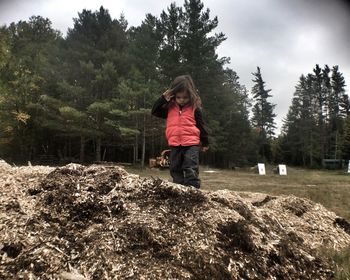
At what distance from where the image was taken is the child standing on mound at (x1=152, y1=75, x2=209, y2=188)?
5254 mm

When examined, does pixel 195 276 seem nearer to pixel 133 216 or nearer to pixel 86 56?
pixel 133 216

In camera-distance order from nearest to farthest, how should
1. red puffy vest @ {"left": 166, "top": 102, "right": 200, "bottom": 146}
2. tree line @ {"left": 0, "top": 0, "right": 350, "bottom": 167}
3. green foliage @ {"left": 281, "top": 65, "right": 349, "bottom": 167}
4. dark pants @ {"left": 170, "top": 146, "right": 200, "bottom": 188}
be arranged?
dark pants @ {"left": 170, "top": 146, "right": 200, "bottom": 188}, red puffy vest @ {"left": 166, "top": 102, "right": 200, "bottom": 146}, tree line @ {"left": 0, "top": 0, "right": 350, "bottom": 167}, green foliage @ {"left": 281, "top": 65, "right": 349, "bottom": 167}

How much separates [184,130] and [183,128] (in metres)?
0.03

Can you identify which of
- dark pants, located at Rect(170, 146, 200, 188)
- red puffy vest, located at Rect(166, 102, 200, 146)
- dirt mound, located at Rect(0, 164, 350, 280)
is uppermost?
red puffy vest, located at Rect(166, 102, 200, 146)

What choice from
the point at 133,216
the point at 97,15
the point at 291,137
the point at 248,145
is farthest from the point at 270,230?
the point at 291,137

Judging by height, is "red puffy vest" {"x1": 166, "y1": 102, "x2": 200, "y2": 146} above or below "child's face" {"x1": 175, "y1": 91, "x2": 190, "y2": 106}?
below

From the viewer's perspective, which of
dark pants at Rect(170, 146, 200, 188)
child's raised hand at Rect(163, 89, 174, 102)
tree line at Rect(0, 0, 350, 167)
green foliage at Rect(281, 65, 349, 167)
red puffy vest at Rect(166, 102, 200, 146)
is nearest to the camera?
dark pants at Rect(170, 146, 200, 188)

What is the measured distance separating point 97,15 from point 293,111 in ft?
154

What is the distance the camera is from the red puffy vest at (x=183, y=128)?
5305 millimetres

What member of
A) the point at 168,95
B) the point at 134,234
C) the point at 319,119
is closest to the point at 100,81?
the point at 168,95

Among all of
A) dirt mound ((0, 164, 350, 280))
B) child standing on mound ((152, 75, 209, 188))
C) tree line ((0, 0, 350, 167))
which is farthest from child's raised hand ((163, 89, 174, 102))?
tree line ((0, 0, 350, 167))

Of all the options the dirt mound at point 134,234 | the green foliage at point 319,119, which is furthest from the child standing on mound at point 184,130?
the green foliage at point 319,119

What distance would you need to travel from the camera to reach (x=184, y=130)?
17.5 ft

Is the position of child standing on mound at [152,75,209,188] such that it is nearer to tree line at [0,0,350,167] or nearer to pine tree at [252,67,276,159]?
tree line at [0,0,350,167]
